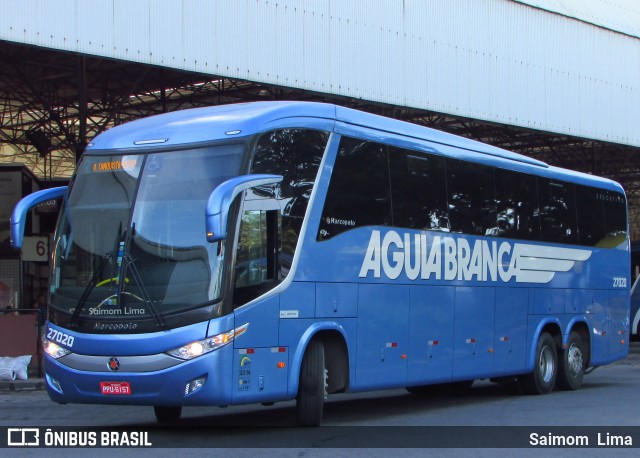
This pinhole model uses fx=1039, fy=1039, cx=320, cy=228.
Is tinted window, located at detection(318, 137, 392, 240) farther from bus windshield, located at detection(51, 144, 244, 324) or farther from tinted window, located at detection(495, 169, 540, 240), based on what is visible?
tinted window, located at detection(495, 169, 540, 240)

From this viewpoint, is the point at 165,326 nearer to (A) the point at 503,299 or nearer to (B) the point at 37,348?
(A) the point at 503,299

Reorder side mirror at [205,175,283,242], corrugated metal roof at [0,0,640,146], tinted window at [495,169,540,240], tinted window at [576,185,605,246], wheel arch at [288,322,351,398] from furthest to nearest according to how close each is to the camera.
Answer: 1. corrugated metal roof at [0,0,640,146]
2. tinted window at [576,185,605,246]
3. tinted window at [495,169,540,240]
4. wheel arch at [288,322,351,398]
5. side mirror at [205,175,283,242]

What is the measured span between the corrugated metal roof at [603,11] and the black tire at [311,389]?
19.3 meters

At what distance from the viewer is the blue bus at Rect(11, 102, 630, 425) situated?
10.3 meters

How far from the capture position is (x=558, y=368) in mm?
17812

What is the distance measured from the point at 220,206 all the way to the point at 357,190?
10.3 feet

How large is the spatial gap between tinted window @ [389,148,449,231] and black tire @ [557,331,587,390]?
4.78 m

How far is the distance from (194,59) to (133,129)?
29.8ft

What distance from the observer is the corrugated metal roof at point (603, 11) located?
98.8 ft

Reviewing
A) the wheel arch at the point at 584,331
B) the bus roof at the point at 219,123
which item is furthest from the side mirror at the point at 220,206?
the wheel arch at the point at 584,331

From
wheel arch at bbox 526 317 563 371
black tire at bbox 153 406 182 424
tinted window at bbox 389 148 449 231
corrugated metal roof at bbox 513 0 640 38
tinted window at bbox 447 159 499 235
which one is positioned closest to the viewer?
black tire at bbox 153 406 182 424

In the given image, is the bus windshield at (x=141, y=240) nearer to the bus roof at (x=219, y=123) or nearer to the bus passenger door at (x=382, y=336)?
the bus roof at (x=219, y=123)

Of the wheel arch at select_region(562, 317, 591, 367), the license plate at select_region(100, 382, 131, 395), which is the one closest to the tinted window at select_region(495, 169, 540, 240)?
the wheel arch at select_region(562, 317, 591, 367)

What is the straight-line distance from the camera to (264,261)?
10.9 metres
